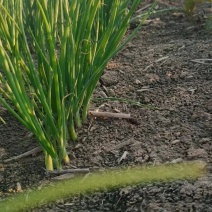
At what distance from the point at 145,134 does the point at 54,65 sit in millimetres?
465

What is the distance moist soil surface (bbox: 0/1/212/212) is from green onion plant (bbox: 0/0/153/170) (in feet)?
0.33

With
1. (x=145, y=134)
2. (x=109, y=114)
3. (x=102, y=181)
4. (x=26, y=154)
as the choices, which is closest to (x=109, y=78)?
(x=109, y=114)

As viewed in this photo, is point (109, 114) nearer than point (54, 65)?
No

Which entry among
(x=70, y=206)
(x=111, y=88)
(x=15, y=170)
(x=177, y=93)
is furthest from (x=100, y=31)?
(x=70, y=206)

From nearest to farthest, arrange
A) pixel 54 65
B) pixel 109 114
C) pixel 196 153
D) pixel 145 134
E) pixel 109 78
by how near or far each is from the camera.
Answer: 1. pixel 54 65
2. pixel 196 153
3. pixel 145 134
4. pixel 109 114
5. pixel 109 78

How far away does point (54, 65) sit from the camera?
1463 millimetres

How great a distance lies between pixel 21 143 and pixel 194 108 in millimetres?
627

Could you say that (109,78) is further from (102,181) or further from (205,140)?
(102,181)

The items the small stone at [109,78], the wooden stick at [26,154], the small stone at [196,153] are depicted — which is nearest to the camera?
the small stone at [196,153]

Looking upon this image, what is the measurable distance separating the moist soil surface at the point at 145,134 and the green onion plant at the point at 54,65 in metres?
0.10

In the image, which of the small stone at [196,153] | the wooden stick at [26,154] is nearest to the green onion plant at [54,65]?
the wooden stick at [26,154]

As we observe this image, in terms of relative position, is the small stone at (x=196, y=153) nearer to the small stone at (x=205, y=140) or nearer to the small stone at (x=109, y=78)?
the small stone at (x=205, y=140)

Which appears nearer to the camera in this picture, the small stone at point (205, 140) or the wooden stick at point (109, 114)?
the small stone at point (205, 140)

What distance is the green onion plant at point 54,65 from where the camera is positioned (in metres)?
1.49
